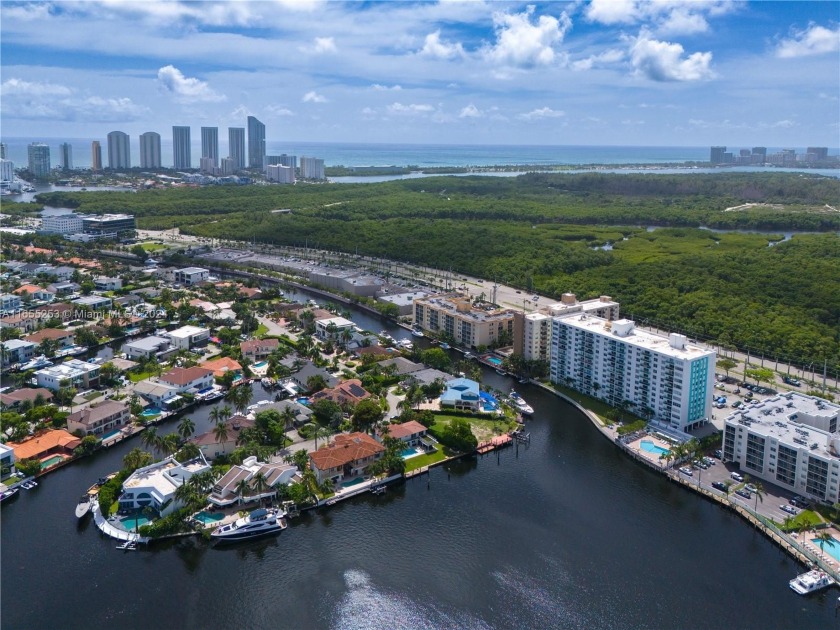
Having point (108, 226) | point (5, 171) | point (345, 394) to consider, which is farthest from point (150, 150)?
point (345, 394)

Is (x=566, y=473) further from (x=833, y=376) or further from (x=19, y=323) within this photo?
(x=19, y=323)

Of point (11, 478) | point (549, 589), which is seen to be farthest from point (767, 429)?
A: point (11, 478)

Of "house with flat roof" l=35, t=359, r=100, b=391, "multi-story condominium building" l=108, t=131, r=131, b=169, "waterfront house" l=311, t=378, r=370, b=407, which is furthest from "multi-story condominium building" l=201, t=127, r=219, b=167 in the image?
"waterfront house" l=311, t=378, r=370, b=407

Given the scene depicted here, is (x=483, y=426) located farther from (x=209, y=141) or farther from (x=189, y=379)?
(x=209, y=141)

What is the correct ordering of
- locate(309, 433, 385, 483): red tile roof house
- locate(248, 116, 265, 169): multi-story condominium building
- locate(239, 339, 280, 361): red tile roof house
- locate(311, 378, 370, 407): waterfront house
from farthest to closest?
locate(248, 116, 265, 169): multi-story condominium building, locate(239, 339, 280, 361): red tile roof house, locate(311, 378, 370, 407): waterfront house, locate(309, 433, 385, 483): red tile roof house

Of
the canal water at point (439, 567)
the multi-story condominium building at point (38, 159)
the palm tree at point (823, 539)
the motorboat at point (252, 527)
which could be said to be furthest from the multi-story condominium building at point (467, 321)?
the multi-story condominium building at point (38, 159)

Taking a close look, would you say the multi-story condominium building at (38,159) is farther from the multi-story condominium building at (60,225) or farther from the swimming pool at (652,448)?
the swimming pool at (652,448)

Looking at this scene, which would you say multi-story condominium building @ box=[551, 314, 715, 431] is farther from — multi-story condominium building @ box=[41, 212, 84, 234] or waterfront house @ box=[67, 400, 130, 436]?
multi-story condominium building @ box=[41, 212, 84, 234]
